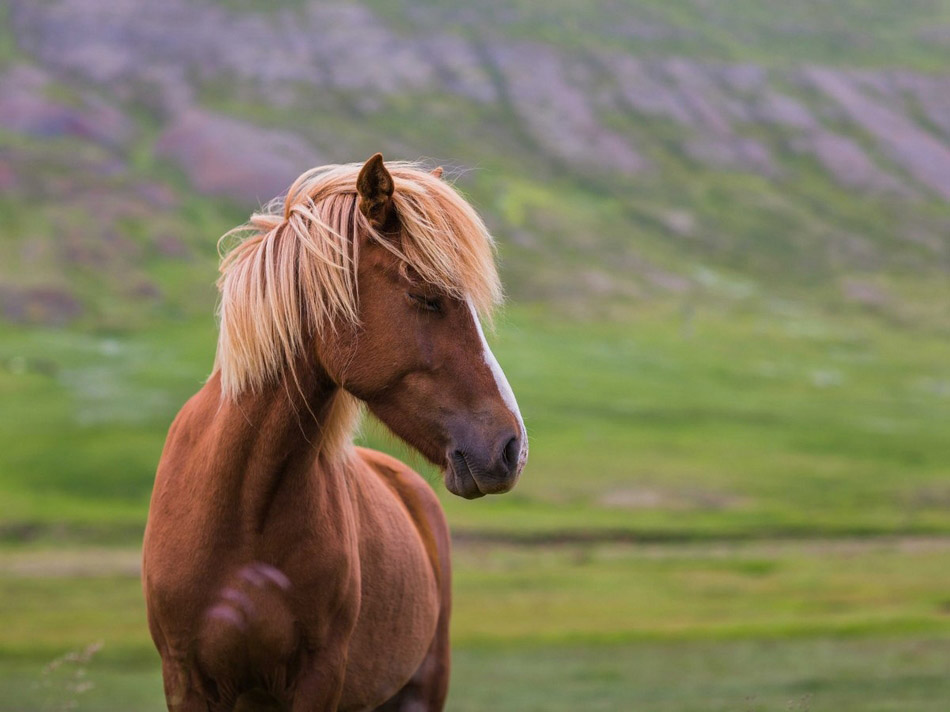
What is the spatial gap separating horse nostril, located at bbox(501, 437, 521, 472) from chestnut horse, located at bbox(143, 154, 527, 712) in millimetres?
10

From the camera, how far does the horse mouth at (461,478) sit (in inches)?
203

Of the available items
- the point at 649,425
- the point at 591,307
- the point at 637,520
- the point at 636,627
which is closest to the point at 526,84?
the point at 591,307

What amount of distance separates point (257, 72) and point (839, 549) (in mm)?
102711

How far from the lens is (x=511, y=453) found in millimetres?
5109

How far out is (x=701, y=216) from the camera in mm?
117812

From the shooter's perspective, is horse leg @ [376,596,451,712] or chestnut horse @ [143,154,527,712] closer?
chestnut horse @ [143,154,527,712]

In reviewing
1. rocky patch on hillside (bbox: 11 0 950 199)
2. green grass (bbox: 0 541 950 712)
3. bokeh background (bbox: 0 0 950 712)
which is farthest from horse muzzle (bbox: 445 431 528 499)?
rocky patch on hillside (bbox: 11 0 950 199)

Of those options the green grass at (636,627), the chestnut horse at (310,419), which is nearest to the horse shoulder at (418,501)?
the chestnut horse at (310,419)

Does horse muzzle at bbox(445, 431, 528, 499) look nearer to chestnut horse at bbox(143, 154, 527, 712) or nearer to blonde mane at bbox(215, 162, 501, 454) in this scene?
chestnut horse at bbox(143, 154, 527, 712)

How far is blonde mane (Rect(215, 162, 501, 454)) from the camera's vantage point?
5.34 meters

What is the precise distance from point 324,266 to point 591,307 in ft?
283

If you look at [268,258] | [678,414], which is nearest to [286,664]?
[268,258]

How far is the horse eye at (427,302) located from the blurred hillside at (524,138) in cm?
7583

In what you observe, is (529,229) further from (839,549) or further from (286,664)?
(286,664)
